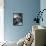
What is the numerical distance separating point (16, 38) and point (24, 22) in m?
0.73

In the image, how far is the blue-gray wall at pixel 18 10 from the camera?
17.2ft

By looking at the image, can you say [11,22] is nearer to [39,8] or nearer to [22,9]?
[22,9]

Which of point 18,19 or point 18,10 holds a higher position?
point 18,10

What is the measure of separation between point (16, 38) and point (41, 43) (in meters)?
2.74

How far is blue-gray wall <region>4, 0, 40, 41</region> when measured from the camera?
5.25 metres

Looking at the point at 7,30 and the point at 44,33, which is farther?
the point at 7,30

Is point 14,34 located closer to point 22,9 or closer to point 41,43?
point 22,9

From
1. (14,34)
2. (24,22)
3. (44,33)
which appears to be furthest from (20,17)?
(44,33)

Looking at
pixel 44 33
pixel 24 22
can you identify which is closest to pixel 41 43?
pixel 44 33

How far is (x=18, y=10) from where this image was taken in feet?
17.4

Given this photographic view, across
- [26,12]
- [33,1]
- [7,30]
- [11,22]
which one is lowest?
[7,30]

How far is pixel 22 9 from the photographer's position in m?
5.32

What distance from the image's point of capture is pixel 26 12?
5.36 m

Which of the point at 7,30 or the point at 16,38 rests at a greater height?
the point at 7,30
